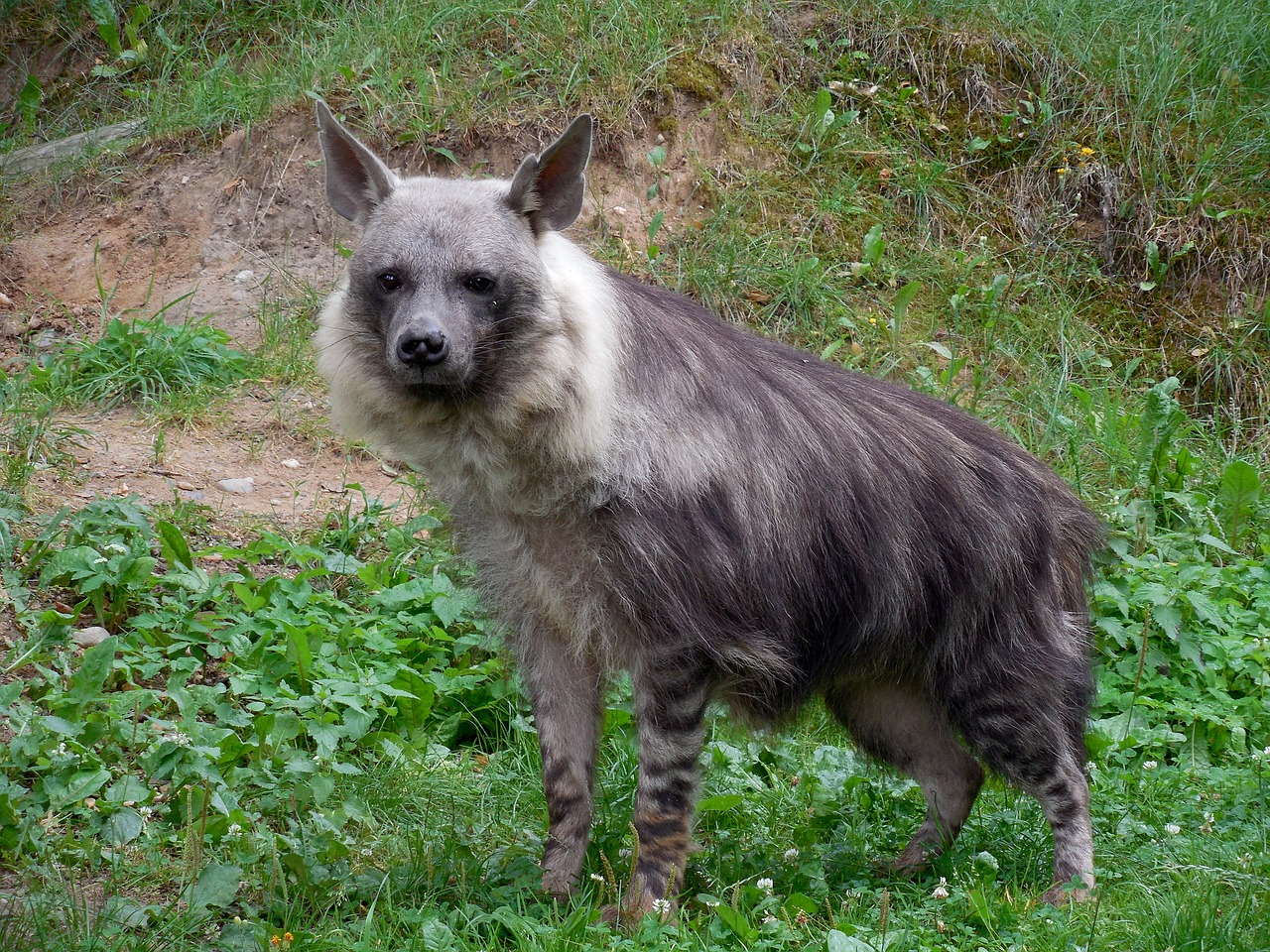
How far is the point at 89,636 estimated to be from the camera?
4262 mm

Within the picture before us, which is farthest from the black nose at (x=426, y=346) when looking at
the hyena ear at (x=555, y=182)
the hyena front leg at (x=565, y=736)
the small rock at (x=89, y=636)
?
the small rock at (x=89, y=636)

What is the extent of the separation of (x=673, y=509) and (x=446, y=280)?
798 mm

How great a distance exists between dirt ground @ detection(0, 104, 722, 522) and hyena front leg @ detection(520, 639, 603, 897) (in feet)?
7.13

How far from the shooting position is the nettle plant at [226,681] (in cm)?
345

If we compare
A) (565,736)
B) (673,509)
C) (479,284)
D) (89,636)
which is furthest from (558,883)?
(89,636)

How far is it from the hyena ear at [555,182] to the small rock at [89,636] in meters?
2.02

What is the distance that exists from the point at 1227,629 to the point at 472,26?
15.7ft

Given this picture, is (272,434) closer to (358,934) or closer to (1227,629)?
(358,934)

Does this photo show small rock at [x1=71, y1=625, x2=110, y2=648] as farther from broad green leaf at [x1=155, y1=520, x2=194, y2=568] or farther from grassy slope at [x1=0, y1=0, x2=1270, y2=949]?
broad green leaf at [x1=155, y1=520, x2=194, y2=568]

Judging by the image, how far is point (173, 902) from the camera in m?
3.06

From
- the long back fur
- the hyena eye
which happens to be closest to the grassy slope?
the long back fur

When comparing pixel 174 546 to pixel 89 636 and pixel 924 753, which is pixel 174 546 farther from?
pixel 924 753

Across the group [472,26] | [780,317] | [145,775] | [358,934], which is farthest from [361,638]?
[472,26]

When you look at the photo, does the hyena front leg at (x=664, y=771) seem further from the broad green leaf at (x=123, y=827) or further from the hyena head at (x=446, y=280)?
the broad green leaf at (x=123, y=827)
